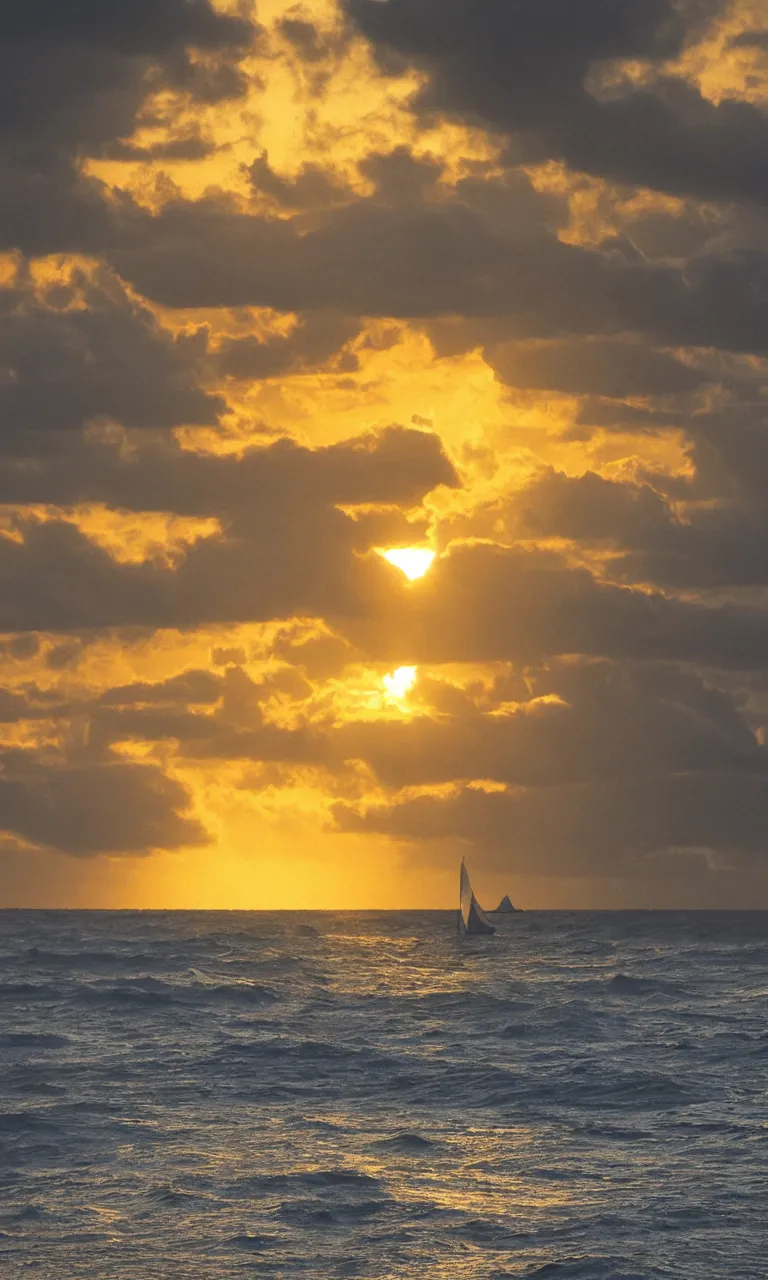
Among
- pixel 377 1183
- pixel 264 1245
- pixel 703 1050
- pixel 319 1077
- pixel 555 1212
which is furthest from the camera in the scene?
pixel 703 1050

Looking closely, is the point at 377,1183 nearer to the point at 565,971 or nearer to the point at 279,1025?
the point at 279,1025

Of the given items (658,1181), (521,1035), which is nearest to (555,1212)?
(658,1181)

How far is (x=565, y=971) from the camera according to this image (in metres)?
111

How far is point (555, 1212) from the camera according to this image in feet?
103

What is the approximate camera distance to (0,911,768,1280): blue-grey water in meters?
28.2

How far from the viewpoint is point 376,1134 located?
39844 mm

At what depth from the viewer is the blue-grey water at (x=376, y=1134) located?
92.6 feet

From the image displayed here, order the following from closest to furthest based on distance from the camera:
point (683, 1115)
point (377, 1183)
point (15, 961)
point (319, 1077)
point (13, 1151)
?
1. point (377, 1183)
2. point (13, 1151)
3. point (683, 1115)
4. point (319, 1077)
5. point (15, 961)

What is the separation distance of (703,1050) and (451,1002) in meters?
24.1

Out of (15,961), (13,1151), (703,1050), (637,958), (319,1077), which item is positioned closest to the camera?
(13,1151)

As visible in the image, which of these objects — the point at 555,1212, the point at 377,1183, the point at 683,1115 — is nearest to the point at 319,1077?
the point at 683,1115

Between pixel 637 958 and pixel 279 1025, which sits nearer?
pixel 279 1025

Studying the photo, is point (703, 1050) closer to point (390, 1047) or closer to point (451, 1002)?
point (390, 1047)

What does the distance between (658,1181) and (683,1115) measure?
941 cm
